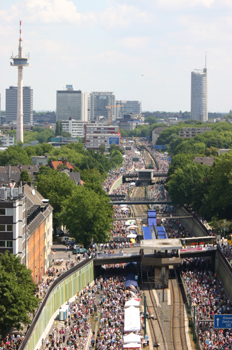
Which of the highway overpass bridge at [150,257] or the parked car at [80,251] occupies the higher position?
the parked car at [80,251]

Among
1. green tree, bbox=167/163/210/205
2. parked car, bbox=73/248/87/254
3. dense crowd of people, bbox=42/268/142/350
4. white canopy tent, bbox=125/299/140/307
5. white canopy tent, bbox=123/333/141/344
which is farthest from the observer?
green tree, bbox=167/163/210/205

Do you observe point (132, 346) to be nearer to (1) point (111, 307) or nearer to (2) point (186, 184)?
(1) point (111, 307)

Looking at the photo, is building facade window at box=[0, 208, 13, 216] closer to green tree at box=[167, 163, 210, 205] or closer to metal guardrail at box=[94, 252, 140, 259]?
metal guardrail at box=[94, 252, 140, 259]

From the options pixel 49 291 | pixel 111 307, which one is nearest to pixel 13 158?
pixel 111 307

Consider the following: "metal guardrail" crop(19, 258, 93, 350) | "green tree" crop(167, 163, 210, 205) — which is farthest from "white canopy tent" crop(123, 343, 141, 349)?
"green tree" crop(167, 163, 210, 205)

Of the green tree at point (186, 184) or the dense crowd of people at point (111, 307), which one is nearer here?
the dense crowd of people at point (111, 307)

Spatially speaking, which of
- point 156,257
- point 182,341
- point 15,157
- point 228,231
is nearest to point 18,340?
point 182,341

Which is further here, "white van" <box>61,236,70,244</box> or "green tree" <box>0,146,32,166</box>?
"green tree" <box>0,146,32,166</box>

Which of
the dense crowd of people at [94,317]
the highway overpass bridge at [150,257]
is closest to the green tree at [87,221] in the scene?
the highway overpass bridge at [150,257]

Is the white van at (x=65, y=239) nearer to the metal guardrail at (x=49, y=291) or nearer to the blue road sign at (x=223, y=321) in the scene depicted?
the metal guardrail at (x=49, y=291)
